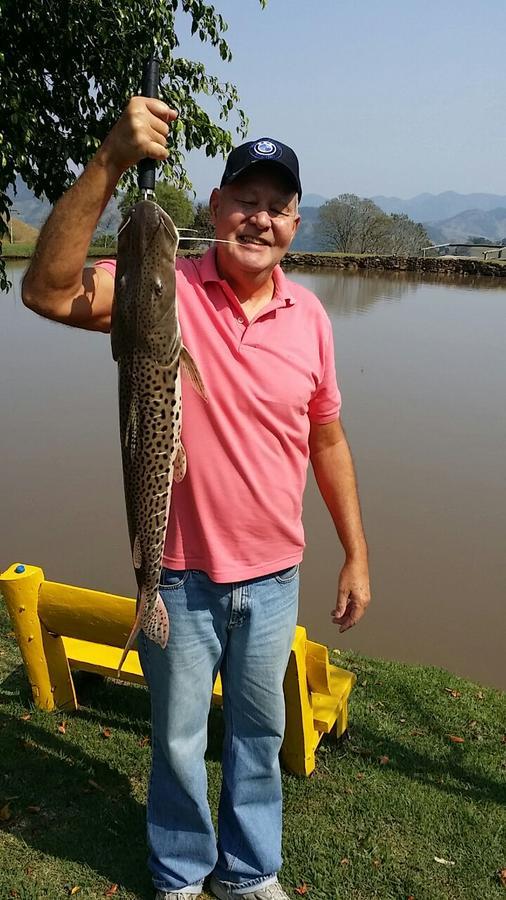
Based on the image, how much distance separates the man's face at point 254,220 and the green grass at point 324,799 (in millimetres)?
2640

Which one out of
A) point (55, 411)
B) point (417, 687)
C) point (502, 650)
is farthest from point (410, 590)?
point (55, 411)

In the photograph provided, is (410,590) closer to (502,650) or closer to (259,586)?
(502,650)

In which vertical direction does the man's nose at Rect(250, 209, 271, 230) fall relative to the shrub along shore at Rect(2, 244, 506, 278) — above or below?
above

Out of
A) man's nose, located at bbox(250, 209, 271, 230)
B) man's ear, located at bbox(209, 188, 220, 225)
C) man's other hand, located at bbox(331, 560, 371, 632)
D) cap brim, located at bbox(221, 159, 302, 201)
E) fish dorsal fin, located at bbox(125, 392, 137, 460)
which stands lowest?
man's other hand, located at bbox(331, 560, 371, 632)

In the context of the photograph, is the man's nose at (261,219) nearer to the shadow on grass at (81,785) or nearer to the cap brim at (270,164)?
the cap brim at (270,164)

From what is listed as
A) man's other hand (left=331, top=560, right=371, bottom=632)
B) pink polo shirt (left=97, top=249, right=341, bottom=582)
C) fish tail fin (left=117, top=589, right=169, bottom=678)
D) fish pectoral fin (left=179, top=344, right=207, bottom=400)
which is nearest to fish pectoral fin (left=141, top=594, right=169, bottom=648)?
fish tail fin (left=117, top=589, right=169, bottom=678)

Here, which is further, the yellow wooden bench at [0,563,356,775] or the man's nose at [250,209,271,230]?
the yellow wooden bench at [0,563,356,775]

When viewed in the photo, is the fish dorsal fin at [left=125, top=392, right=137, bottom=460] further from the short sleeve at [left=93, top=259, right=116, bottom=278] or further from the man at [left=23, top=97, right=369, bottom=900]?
the short sleeve at [left=93, top=259, right=116, bottom=278]

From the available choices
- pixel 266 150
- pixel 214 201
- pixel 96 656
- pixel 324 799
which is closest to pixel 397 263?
pixel 96 656

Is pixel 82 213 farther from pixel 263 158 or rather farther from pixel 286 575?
pixel 286 575

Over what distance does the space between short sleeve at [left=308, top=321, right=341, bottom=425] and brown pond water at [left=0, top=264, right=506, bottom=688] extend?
3.86 metres

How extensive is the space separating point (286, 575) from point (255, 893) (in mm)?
1391

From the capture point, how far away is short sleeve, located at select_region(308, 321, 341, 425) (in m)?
2.70

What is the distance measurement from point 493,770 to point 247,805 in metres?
1.74
